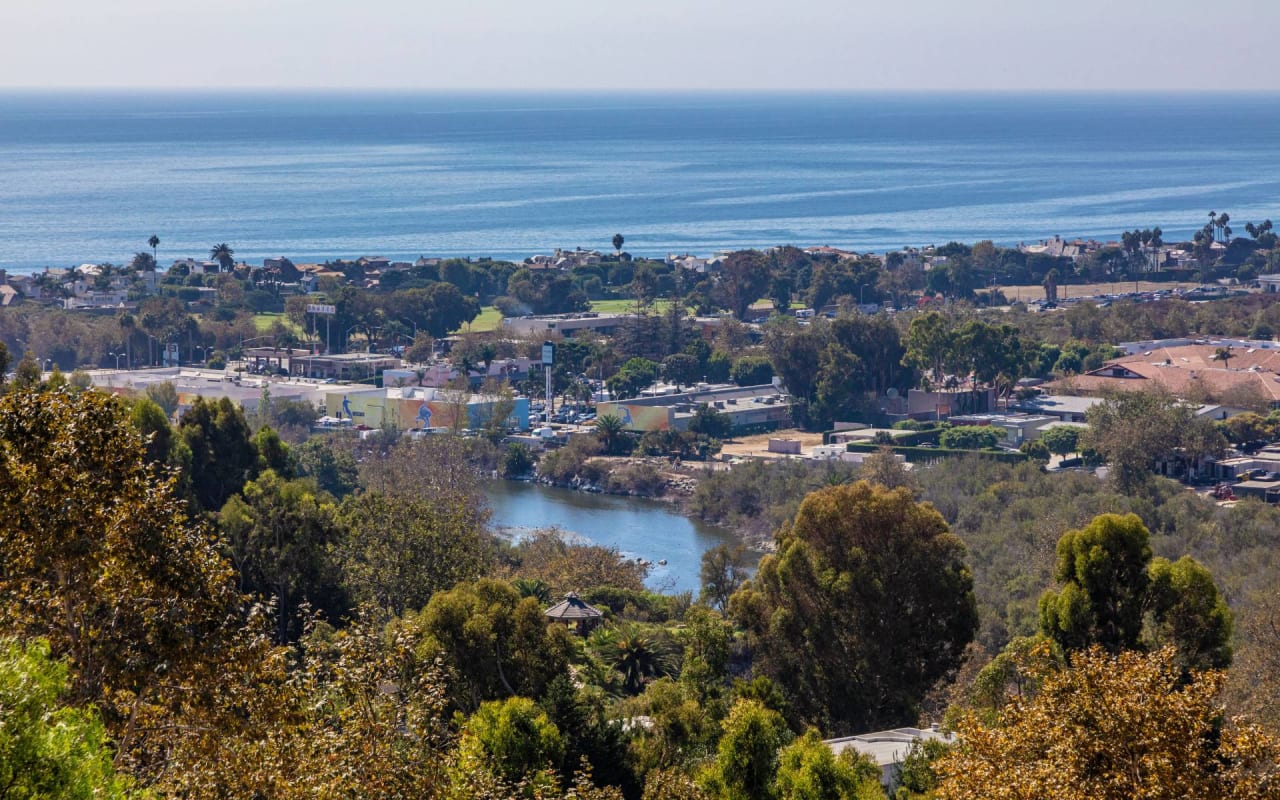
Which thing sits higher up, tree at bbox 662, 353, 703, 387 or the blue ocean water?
tree at bbox 662, 353, 703, 387

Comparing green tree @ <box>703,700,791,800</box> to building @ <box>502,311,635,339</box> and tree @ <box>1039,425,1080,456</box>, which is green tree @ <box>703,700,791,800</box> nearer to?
tree @ <box>1039,425,1080,456</box>

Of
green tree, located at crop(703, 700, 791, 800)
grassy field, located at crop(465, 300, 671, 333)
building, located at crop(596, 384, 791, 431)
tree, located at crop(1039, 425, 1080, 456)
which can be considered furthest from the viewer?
grassy field, located at crop(465, 300, 671, 333)

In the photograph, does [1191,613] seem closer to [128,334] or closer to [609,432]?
[609,432]

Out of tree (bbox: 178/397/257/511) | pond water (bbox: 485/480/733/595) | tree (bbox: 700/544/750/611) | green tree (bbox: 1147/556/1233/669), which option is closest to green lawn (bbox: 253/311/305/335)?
pond water (bbox: 485/480/733/595)

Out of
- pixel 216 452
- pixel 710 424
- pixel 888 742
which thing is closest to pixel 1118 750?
pixel 888 742

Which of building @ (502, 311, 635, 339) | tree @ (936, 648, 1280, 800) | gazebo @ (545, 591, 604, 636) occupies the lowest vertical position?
building @ (502, 311, 635, 339)
